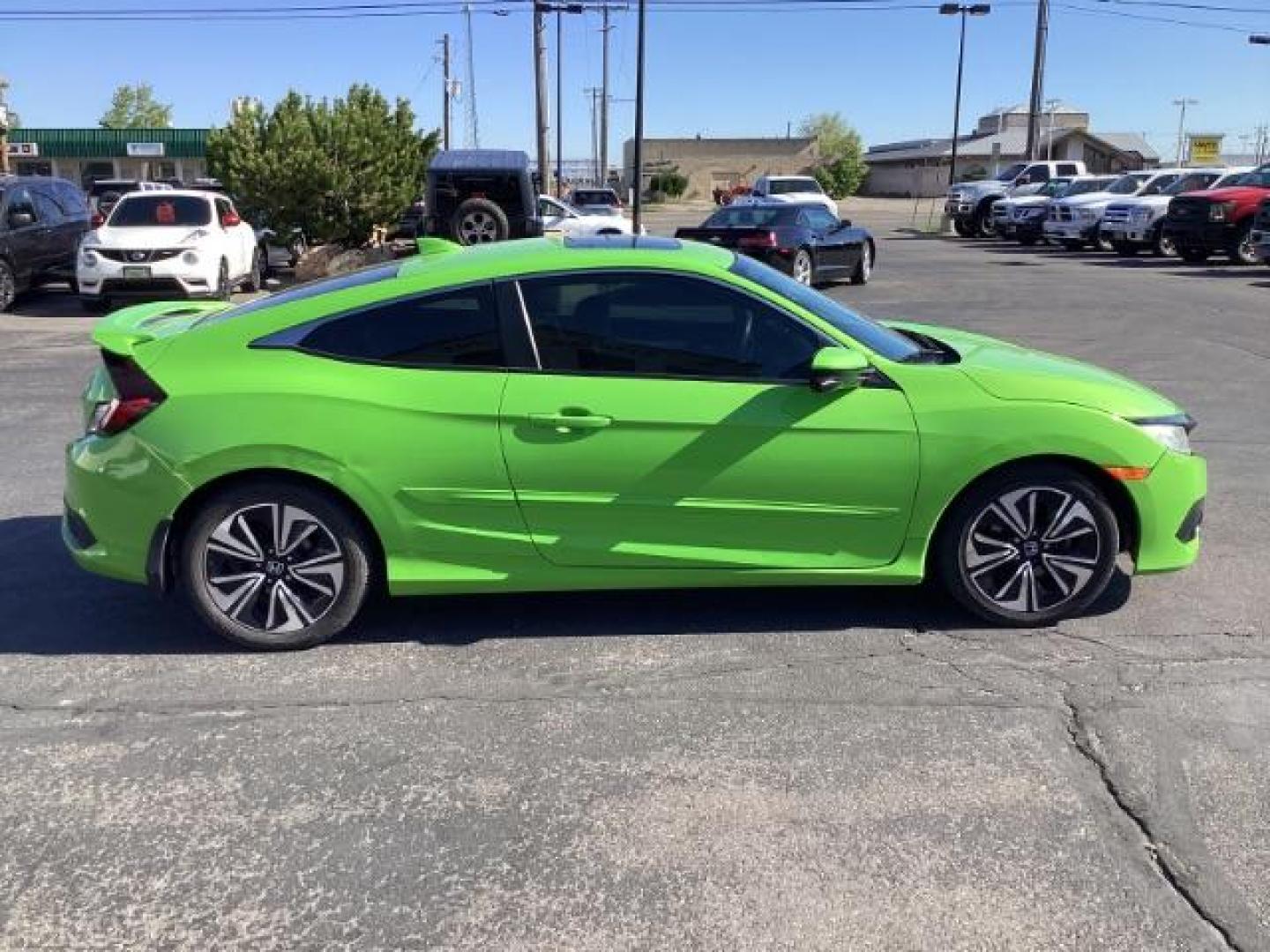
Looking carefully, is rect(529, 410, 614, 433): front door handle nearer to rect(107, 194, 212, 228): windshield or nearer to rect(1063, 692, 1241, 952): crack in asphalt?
rect(1063, 692, 1241, 952): crack in asphalt

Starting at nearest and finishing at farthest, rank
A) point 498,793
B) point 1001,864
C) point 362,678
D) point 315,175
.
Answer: point 1001,864 → point 498,793 → point 362,678 → point 315,175

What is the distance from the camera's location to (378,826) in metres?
3.24

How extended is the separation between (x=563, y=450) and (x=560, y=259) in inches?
30.0

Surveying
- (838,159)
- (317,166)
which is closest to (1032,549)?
A: (317,166)

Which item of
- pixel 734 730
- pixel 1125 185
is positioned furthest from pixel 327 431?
pixel 1125 185

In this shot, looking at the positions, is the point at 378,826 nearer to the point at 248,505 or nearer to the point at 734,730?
the point at 734,730

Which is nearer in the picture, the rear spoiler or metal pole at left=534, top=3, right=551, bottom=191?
the rear spoiler

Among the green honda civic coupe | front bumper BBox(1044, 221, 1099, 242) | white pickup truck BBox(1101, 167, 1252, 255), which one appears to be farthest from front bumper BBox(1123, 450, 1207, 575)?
front bumper BBox(1044, 221, 1099, 242)

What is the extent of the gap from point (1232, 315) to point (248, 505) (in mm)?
14896

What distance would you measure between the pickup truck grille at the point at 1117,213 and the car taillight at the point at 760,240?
13162mm

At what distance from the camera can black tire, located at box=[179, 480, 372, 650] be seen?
4281 mm

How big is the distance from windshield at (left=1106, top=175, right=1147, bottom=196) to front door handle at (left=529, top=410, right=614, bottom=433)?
94.9 ft

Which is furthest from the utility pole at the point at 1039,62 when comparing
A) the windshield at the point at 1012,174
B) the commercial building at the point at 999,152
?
the commercial building at the point at 999,152

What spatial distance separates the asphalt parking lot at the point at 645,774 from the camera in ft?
9.38
